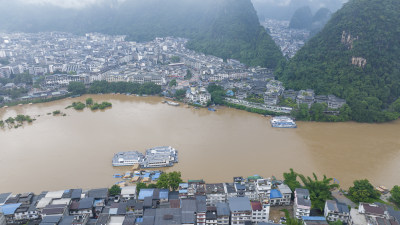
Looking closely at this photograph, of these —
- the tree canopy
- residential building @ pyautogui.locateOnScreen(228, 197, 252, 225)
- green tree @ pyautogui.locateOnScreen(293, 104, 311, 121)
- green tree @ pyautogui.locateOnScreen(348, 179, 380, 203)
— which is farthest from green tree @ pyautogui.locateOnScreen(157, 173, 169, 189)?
green tree @ pyautogui.locateOnScreen(293, 104, 311, 121)

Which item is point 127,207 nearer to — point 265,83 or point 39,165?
point 39,165

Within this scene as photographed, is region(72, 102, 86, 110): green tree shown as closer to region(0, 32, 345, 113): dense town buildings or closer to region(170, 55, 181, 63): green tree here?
region(0, 32, 345, 113): dense town buildings

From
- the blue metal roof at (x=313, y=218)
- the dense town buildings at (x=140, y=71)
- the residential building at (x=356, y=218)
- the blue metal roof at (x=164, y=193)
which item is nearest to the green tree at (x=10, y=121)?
the dense town buildings at (x=140, y=71)

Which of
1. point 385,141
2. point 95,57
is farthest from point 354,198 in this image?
point 95,57

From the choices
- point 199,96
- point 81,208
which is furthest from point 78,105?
point 81,208

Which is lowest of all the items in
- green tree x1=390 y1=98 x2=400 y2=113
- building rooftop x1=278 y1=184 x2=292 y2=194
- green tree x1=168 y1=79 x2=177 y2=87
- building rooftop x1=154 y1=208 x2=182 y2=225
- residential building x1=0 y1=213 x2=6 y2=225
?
residential building x1=0 y1=213 x2=6 y2=225

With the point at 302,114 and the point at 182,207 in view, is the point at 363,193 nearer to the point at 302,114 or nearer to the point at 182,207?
the point at 182,207
